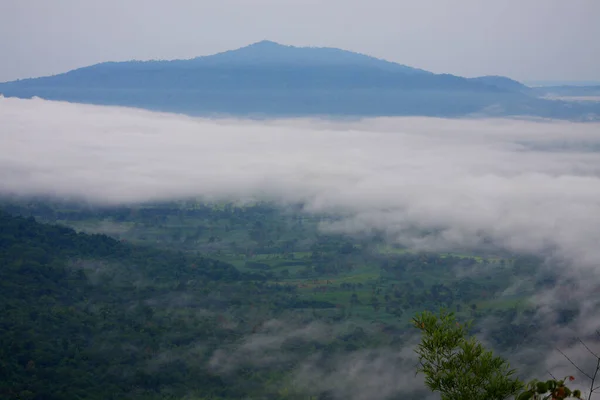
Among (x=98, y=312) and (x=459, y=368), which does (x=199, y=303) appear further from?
(x=459, y=368)

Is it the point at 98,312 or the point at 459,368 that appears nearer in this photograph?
the point at 459,368

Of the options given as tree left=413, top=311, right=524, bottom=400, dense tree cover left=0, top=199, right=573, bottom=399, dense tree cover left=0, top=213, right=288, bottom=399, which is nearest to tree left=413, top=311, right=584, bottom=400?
tree left=413, top=311, right=524, bottom=400

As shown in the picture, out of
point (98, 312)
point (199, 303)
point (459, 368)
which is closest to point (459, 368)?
point (459, 368)

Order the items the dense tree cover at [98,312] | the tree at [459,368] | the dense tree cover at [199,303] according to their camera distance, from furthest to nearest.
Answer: the dense tree cover at [199,303]
the dense tree cover at [98,312]
the tree at [459,368]

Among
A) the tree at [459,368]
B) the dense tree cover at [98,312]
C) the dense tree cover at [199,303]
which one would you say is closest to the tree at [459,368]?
the tree at [459,368]

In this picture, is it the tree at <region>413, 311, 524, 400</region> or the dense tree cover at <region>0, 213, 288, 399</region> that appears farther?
the dense tree cover at <region>0, 213, 288, 399</region>

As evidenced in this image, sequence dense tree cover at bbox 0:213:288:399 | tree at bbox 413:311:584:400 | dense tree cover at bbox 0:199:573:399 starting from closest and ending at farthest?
tree at bbox 413:311:584:400 → dense tree cover at bbox 0:213:288:399 → dense tree cover at bbox 0:199:573:399

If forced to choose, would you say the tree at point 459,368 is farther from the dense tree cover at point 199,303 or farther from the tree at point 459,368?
the dense tree cover at point 199,303

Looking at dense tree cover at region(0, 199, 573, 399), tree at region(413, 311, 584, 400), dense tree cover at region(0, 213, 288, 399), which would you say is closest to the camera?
tree at region(413, 311, 584, 400)

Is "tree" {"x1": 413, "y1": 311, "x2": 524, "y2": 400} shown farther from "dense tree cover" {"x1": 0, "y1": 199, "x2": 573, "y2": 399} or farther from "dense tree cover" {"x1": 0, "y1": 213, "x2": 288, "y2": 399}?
"dense tree cover" {"x1": 0, "y1": 199, "x2": 573, "y2": 399}

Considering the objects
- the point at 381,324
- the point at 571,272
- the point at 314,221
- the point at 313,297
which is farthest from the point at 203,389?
the point at 314,221

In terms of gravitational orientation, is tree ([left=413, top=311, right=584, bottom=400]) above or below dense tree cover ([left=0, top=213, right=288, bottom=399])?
above
